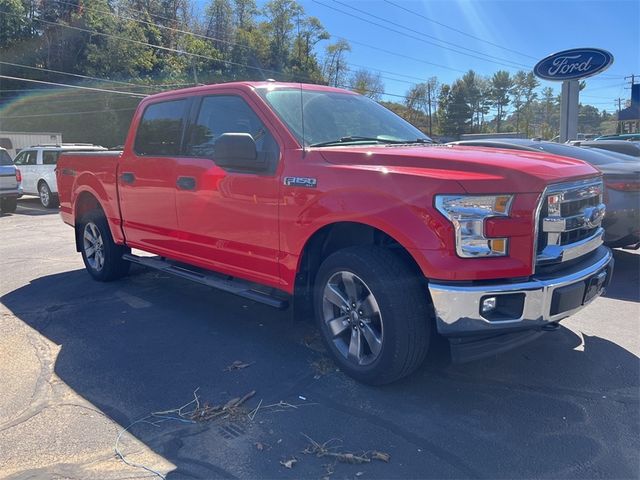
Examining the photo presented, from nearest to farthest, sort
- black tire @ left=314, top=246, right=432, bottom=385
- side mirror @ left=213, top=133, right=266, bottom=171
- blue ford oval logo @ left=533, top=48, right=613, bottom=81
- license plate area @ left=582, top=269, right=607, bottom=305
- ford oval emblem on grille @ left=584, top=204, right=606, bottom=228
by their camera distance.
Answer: black tire @ left=314, top=246, right=432, bottom=385 → license plate area @ left=582, top=269, right=607, bottom=305 → ford oval emblem on grille @ left=584, top=204, right=606, bottom=228 → side mirror @ left=213, top=133, right=266, bottom=171 → blue ford oval logo @ left=533, top=48, right=613, bottom=81

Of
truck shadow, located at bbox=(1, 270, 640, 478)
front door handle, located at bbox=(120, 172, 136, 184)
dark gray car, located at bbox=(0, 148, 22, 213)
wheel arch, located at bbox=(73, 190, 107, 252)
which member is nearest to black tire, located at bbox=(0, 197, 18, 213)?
dark gray car, located at bbox=(0, 148, 22, 213)

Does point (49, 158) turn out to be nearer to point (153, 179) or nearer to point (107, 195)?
point (107, 195)

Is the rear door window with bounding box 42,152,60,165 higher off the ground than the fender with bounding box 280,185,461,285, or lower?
higher

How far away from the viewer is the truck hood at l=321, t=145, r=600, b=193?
3127mm

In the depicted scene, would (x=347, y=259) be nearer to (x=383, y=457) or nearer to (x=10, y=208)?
(x=383, y=457)

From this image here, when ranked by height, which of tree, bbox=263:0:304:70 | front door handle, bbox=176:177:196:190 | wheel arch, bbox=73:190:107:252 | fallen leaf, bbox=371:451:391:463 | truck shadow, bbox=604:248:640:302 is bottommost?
fallen leaf, bbox=371:451:391:463

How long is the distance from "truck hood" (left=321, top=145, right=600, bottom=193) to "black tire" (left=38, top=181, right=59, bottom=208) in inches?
573

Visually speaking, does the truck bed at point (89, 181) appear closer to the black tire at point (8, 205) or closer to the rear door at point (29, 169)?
the black tire at point (8, 205)

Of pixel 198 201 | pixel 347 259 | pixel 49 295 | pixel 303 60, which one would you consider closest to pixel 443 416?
pixel 347 259

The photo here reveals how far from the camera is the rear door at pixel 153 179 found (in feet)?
16.8

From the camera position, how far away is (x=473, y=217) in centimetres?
309

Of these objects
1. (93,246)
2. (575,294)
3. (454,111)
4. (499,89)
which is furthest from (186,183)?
(499,89)

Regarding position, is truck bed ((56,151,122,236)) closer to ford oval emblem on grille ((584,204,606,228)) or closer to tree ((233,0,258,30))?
ford oval emblem on grille ((584,204,606,228))

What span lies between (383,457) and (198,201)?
2748mm
